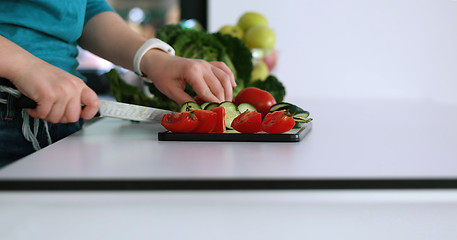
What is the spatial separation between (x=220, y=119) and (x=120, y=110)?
7.2 inches

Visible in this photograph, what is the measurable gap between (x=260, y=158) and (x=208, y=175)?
14 cm

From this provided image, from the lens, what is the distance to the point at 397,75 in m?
3.35

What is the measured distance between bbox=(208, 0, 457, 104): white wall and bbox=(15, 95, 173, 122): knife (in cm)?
227

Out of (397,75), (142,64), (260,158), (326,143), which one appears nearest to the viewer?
(260,158)

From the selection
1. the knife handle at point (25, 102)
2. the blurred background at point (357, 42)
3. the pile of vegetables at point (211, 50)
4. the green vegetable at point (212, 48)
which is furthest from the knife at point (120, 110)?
the blurred background at point (357, 42)

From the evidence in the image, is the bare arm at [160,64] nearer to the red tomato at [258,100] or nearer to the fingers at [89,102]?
the red tomato at [258,100]

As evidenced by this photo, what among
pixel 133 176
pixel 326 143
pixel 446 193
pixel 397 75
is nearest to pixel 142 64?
pixel 326 143

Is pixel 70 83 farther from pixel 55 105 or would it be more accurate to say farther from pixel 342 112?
pixel 342 112

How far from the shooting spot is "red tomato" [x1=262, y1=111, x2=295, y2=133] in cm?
88

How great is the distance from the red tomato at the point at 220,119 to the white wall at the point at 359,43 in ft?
7.76

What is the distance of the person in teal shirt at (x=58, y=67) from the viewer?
0.81 metres

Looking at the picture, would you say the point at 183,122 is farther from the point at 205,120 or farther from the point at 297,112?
the point at 297,112

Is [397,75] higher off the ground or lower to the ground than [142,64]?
lower

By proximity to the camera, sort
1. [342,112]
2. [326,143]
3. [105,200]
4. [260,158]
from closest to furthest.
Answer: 1. [105,200]
2. [260,158]
3. [326,143]
4. [342,112]
